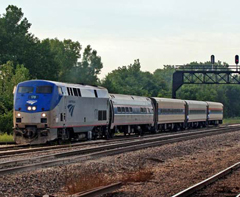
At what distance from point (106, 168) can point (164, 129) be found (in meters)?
27.2

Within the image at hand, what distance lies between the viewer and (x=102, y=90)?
29.2m

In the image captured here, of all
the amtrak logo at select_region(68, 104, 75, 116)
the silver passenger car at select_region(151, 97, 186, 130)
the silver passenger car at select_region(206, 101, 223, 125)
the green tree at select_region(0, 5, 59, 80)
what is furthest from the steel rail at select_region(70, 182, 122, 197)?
the green tree at select_region(0, 5, 59, 80)

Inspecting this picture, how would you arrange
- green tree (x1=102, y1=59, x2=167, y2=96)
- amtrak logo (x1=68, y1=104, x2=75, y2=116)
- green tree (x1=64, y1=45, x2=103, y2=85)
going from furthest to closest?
1. green tree (x1=102, y1=59, x2=167, y2=96)
2. green tree (x1=64, y1=45, x2=103, y2=85)
3. amtrak logo (x1=68, y1=104, x2=75, y2=116)

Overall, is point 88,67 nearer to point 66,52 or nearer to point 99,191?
point 66,52

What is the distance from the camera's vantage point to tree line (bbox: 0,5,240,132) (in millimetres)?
37500

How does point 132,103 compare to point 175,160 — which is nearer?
point 175,160

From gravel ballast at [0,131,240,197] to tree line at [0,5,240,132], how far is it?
15.3 metres

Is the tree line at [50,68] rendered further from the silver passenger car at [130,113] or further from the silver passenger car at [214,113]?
the silver passenger car at [214,113]

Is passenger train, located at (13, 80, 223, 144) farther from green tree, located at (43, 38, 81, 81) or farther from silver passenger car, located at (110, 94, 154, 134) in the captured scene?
green tree, located at (43, 38, 81, 81)

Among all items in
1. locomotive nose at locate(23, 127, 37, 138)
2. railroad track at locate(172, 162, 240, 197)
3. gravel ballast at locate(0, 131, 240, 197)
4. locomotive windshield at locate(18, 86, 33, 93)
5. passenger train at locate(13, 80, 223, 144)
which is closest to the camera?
railroad track at locate(172, 162, 240, 197)

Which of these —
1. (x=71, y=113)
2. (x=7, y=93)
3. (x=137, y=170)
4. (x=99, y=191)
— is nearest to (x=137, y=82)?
(x=7, y=93)

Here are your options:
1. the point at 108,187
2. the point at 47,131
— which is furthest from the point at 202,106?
the point at 108,187

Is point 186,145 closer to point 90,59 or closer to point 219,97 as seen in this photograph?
point 90,59

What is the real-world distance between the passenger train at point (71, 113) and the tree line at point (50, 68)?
7291mm
